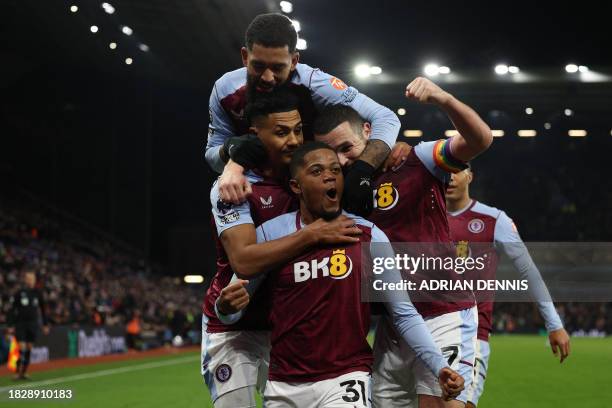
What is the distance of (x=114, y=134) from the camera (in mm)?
36438

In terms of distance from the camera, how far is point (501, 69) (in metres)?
30.6

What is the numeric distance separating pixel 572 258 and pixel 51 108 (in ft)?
101

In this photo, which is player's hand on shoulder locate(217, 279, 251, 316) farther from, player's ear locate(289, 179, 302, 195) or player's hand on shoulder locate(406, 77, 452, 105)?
player's hand on shoulder locate(406, 77, 452, 105)

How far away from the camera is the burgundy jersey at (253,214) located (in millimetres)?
4598

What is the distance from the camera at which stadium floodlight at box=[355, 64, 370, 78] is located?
1185 inches

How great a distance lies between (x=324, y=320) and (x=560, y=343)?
278cm

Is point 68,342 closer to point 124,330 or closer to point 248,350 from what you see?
point 124,330

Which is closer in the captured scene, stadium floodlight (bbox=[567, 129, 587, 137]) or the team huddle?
the team huddle

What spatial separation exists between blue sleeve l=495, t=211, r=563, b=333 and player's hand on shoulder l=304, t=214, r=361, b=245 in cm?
290

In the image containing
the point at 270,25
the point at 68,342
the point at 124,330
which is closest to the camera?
the point at 270,25

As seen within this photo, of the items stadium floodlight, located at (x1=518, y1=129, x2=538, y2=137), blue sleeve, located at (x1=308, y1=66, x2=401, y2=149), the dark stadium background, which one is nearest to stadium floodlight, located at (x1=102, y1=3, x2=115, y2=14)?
the dark stadium background

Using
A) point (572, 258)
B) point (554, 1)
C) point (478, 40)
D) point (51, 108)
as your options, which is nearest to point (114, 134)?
point (51, 108)

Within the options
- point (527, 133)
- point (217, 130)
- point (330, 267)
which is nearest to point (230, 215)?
point (330, 267)

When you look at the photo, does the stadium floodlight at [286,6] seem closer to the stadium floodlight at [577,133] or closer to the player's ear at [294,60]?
the stadium floodlight at [577,133]
